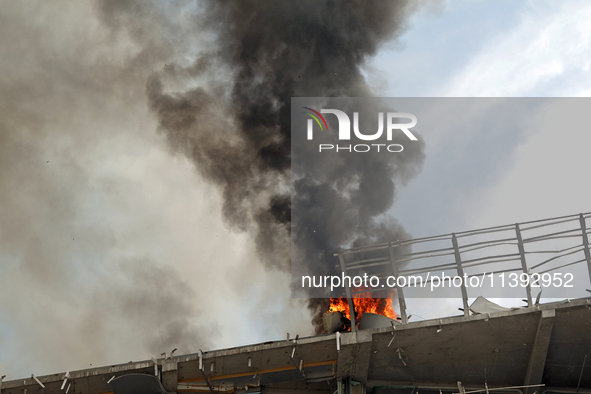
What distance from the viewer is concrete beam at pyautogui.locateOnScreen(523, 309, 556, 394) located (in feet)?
37.1

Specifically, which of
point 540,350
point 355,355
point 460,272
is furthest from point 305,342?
point 540,350

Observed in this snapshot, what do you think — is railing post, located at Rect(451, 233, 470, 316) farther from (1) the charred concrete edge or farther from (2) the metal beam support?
(2) the metal beam support

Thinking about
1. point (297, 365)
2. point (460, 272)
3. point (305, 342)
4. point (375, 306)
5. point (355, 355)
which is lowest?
point (297, 365)

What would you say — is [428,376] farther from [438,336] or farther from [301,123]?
[301,123]

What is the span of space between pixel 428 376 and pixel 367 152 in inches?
1000

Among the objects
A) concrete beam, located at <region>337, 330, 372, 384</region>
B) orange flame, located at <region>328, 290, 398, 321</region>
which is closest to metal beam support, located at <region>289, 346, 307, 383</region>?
concrete beam, located at <region>337, 330, 372, 384</region>

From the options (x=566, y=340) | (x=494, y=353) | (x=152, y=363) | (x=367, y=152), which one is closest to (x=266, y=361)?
(x=152, y=363)

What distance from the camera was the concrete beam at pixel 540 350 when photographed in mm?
11305

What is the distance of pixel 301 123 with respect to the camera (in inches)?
1670

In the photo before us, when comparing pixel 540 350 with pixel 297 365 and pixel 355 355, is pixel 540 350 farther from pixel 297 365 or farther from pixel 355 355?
pixel 297 365

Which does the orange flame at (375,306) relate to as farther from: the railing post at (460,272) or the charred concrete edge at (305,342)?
the railing post at (460,272)

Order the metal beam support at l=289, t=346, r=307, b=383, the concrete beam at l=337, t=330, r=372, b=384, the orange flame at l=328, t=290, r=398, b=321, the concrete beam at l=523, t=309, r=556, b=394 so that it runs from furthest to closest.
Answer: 1. the orange flame at l=328, t=290, r=398, b=321
2. the metal beam support at l=289, t=346, r=307, b=383
3. the concrete beam at l=337, t=330, r=372, b=384
4. the concrete beam at l=523, t=309, r=556, b=394

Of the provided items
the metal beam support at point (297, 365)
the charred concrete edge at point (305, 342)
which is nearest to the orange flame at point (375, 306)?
the metal beam support at point (297, 365)

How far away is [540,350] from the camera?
38.3 ft
